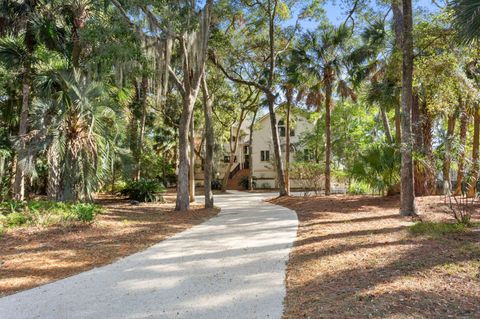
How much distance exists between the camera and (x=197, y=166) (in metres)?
37.9

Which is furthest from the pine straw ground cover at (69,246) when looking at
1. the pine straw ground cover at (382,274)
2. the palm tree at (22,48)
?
the palm tree at (22,48)

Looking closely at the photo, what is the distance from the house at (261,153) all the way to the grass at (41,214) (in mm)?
23500

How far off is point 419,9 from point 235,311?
1084cm

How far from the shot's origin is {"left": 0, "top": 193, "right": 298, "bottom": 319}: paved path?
12.0 ft

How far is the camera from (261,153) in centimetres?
3559

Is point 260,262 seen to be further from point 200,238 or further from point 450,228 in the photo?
point 450,228

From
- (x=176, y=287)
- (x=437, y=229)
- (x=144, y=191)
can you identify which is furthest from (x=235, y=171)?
(x=176, y=287)

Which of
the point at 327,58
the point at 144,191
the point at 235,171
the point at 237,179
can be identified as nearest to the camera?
the point at 144,191

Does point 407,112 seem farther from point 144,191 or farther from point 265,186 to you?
point 265,186

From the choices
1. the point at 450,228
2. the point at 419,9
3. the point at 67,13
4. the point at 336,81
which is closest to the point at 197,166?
the point at 336,81

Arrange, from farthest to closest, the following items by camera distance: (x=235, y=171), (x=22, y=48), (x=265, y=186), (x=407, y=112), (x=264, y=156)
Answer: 1. (x=235, y=171)
2. (x=264, y=156)
3. (x=265, y=186)
4. (x=22, y=48)
5. (x=407, y=112)

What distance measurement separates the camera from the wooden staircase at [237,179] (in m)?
35.3

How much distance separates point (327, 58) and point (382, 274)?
47.0 ft

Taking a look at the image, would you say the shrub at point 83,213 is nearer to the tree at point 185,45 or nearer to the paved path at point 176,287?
the paved path at point 176,287
